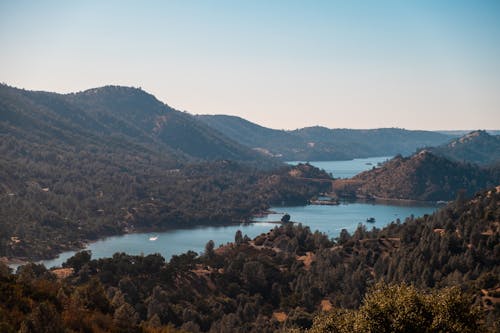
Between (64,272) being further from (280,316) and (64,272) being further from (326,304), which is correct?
(326,304)

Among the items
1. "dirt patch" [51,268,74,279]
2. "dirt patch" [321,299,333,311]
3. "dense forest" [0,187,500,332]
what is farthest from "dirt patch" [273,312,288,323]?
"dirt patch" [51,268,74,279]

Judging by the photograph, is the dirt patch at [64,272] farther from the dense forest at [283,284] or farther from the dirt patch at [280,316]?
the dirt patch at [280,316]

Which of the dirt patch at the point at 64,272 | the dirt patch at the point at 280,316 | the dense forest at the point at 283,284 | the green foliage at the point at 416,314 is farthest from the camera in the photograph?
the dirt patch at the point at 64,272

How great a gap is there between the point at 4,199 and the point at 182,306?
118422 millimetres

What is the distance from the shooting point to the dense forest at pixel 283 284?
105ft

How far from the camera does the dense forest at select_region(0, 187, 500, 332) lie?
3212cm

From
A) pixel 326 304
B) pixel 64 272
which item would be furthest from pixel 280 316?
pixel 64 272

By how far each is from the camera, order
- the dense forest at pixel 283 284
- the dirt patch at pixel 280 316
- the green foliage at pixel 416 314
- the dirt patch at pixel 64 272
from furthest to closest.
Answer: the dirt patch at pixel 64 272 → the dirt patch at pixel 280 316 → the dense forest at pixel 283 284 → the green foliage at pixel 416 314

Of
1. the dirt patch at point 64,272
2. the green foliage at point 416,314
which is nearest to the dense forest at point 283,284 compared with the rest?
the green foliage at point 416,314

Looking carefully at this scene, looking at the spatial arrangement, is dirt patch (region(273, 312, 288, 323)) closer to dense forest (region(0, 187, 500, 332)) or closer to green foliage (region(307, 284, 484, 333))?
dense forest (region(0, 187, 500, 332))

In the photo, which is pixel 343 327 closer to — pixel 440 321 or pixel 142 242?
pixel 440 321

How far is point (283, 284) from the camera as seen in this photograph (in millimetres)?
90062

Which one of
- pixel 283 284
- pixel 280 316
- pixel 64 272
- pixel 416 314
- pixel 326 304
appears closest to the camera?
pixel 416 314

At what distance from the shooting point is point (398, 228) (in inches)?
4675
